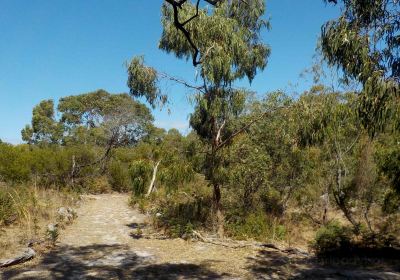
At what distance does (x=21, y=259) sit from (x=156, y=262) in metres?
2.58

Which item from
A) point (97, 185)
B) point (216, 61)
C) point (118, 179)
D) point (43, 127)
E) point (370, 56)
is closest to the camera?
point (370, 56)

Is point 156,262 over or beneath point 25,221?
beneath

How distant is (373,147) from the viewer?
40.7 feet

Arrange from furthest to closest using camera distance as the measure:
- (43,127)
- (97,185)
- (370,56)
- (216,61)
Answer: (43,127), (97,185), (216,61), (370,56)

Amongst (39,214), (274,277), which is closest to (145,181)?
(39,214)

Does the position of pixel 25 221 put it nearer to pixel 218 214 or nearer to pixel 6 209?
pixel 6 209

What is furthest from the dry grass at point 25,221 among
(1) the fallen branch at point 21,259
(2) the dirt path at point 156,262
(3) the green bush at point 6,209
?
(2) the dirt path at point 156,262

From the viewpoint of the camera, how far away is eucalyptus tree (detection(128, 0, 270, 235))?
372 inches

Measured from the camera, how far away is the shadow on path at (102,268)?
7176 mm

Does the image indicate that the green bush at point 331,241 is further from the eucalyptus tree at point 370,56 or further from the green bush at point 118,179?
the green bush at point 118,179

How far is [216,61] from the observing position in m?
9.11

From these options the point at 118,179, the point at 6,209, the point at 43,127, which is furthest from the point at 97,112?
the point at 6,209

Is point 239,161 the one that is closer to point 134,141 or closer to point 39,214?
point 39,214

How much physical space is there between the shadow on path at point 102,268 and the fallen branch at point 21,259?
8.8 inches
